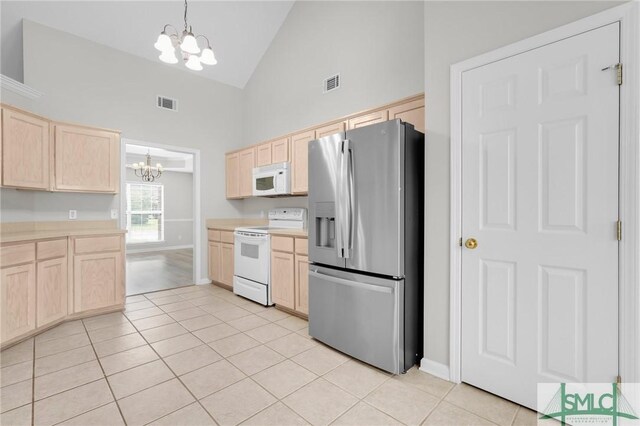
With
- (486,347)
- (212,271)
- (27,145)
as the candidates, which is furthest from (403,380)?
(27,145)

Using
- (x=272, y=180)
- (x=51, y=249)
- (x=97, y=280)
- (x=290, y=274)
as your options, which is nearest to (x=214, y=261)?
(x=97, y=280)

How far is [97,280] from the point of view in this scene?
352 cm

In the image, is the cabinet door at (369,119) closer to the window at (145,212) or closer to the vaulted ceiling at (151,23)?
the vaulted ceiling at (151,23)

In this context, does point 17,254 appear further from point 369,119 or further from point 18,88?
point 369,119

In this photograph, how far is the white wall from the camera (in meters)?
3.18

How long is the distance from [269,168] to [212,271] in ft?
6.97

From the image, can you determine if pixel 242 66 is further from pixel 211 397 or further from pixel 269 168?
pixel 211 397

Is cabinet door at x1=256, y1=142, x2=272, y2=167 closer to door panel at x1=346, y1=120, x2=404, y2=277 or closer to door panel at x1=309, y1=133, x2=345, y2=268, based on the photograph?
door panel at x1=309, y1=133, x2=345, y2=268

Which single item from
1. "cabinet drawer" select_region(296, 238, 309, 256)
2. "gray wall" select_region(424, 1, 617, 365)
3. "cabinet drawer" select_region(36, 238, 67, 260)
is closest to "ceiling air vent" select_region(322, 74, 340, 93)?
"gray wall" select_region(424, 1, 617, 365)

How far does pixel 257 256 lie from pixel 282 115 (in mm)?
2342

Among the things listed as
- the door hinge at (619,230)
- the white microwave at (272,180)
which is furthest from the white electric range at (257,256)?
the door hinge at (619,230)

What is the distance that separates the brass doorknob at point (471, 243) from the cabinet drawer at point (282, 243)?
6.49ft

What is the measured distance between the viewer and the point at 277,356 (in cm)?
250

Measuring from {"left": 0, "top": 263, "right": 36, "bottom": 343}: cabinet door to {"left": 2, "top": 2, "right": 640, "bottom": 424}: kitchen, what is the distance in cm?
79
